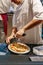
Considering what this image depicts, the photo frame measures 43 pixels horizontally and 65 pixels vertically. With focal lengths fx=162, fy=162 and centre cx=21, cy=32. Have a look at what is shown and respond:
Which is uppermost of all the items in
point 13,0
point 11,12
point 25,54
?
point 13,0

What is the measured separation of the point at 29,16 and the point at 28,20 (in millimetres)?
38

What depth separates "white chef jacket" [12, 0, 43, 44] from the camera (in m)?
1.42

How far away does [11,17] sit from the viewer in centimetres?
146

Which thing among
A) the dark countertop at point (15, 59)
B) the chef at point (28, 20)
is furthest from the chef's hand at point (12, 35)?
the dark countertop at point (15, 59)

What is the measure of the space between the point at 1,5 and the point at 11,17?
0.45 feet

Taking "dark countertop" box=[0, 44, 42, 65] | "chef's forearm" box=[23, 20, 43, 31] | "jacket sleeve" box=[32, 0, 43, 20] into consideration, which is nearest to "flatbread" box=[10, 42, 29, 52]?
"dark countertop" box=[0, 44, 42, 65]

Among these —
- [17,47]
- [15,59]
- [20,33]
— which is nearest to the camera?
[15,59]

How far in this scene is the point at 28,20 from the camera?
57.5 inches

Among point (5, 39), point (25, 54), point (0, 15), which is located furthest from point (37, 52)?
point (0, 15)

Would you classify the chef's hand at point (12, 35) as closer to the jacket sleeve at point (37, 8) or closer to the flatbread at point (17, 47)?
the flatbread at point (17, 47)

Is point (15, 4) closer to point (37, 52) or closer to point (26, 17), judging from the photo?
point (26, 17)

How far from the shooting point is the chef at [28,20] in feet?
4.65

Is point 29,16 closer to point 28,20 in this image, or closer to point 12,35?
point 28,20

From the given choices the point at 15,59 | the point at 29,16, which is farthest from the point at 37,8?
the point at 15,59
